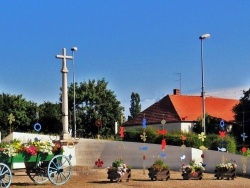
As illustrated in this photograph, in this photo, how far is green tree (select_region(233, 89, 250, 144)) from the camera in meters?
44.8

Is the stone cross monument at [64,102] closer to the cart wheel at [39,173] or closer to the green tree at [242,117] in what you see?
the cart wheel at [39,173]

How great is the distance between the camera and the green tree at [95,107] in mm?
53812

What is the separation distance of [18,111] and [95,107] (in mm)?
8441

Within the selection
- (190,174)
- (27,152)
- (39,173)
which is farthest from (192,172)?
(27,152)

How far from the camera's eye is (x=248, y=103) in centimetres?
4631

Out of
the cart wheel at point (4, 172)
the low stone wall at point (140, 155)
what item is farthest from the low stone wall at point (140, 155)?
the cart wheel at point (4, 172)

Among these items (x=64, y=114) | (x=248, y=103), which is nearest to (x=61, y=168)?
(x=64, y=114)

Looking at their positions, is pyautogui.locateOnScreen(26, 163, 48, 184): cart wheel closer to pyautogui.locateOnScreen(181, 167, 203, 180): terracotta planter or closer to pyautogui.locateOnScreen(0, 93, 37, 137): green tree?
pyautogui.locateOnScreen(181, 167, 203, 180): terracotta planter

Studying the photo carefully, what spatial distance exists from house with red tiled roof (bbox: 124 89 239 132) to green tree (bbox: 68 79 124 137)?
220 centimetres

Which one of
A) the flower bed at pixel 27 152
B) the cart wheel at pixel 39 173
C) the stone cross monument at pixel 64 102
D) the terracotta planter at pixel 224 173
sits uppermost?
the stone cross monument at pixel 64 102

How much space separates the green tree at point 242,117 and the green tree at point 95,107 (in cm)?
1342

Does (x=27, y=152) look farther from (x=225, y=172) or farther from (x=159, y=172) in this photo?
(x=225, y=172)

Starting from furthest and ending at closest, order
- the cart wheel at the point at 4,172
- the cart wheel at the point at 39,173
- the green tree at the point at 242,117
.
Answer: the green tree at the point at 242,117
the cart wheel at the point at 39,173
the cart wheel at the point at 4,172

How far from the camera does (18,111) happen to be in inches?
2032
